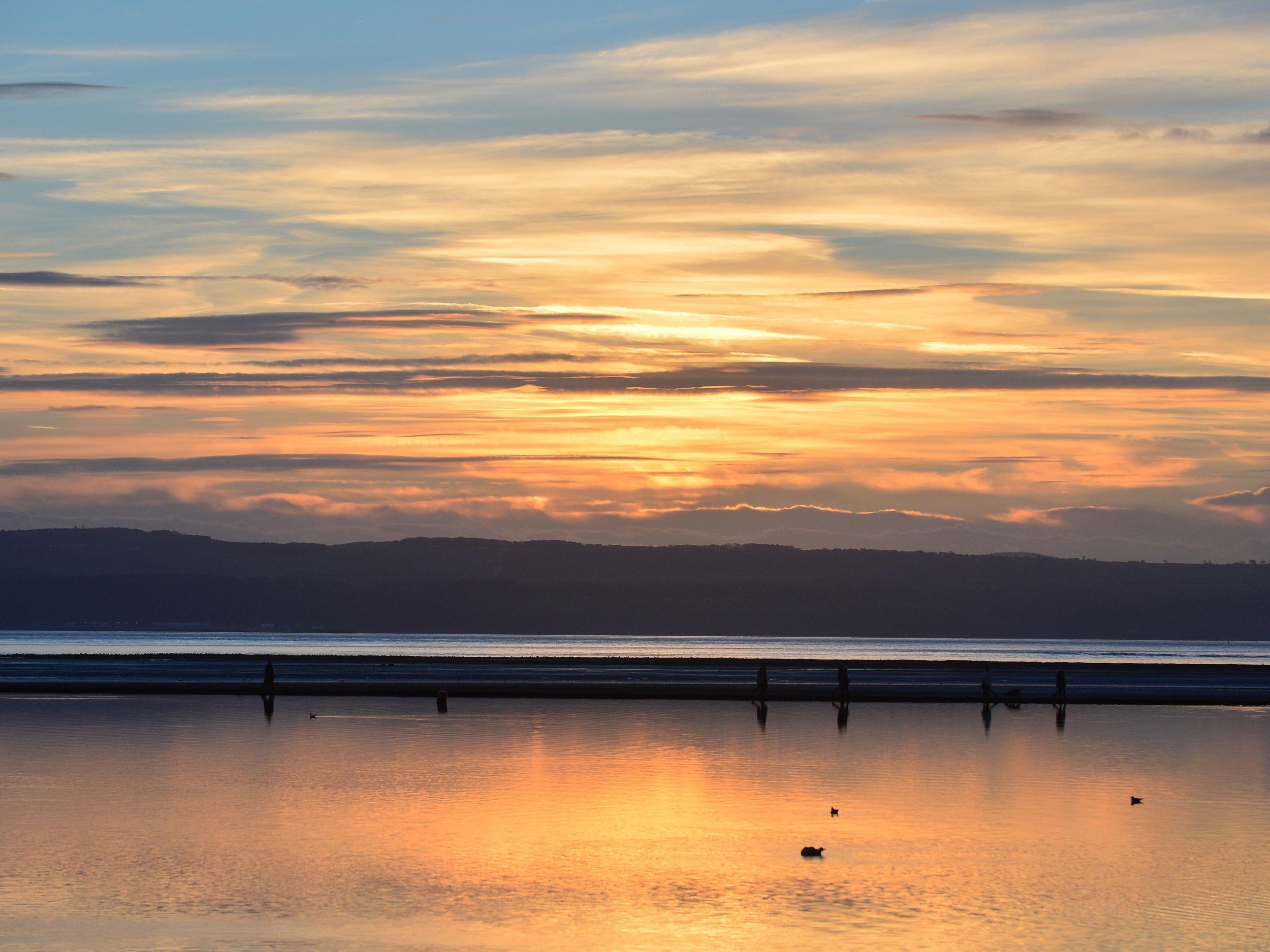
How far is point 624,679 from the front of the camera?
268 ft

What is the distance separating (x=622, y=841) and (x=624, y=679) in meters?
58.7

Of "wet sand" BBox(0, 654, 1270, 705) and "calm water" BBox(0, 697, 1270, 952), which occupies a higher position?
"calm water" BBox(0, 697, 1270, 952)

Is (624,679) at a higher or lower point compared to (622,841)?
lower

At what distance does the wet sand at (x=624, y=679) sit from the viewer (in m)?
57.4

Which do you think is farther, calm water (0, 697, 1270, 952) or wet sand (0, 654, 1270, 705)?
wet sand (0, 654, 1270, 705)

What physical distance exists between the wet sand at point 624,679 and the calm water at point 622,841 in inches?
631

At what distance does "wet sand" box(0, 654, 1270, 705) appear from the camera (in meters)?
A: 57.4

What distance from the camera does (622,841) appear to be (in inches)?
917

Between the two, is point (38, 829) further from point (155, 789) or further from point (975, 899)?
point (975, 899)

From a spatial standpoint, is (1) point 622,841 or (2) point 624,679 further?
(2) point 624,679

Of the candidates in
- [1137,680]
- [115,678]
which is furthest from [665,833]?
[1137,680]

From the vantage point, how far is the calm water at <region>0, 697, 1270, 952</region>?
57.3 ft

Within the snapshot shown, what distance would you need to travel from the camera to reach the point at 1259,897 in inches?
765

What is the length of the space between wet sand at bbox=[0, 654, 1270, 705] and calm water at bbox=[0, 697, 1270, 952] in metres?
16.0
